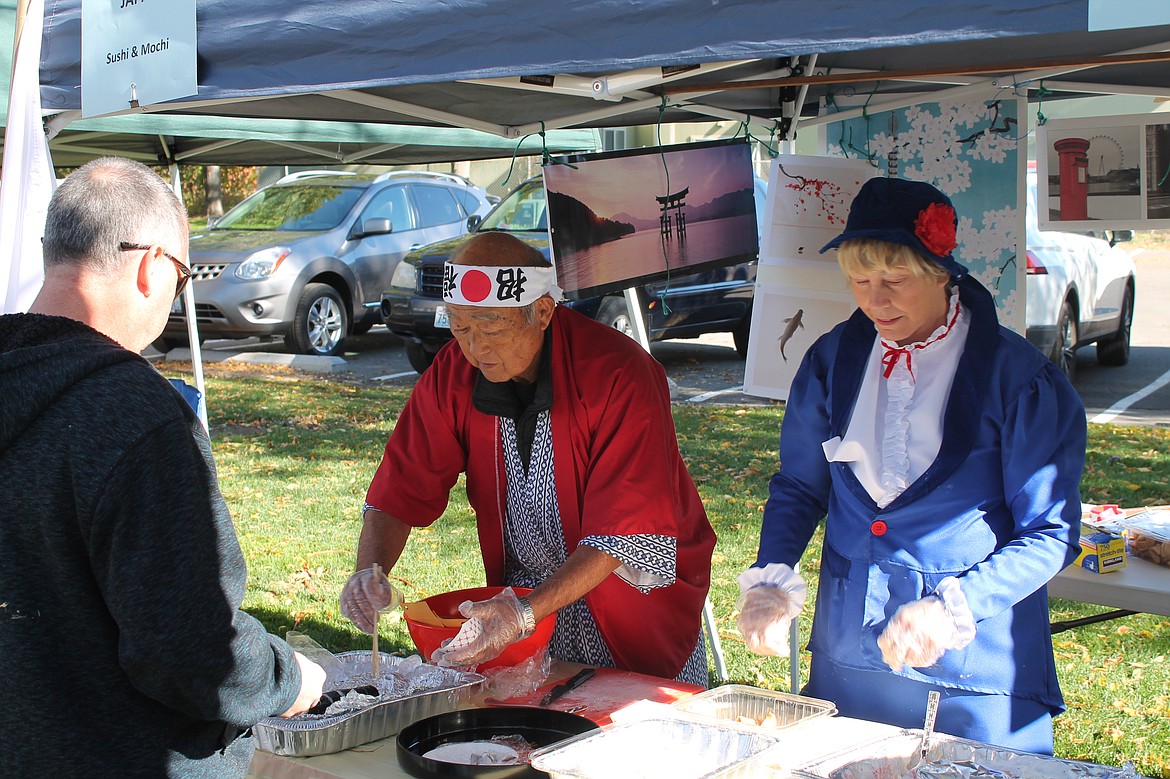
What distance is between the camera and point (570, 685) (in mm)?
2250

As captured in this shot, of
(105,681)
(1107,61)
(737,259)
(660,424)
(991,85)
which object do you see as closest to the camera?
(105,681)

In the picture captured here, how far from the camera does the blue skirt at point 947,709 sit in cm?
202

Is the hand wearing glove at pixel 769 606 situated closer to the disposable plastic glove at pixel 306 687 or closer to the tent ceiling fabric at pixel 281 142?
the disposable plastic glove at pixel 306 687

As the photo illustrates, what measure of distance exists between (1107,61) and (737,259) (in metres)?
1.12

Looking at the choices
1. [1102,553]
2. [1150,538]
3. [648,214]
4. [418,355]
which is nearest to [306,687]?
[648,214]

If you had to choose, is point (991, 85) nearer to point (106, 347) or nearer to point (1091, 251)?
point (106, 347)

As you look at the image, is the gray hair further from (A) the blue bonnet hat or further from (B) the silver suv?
(B) the silver suv

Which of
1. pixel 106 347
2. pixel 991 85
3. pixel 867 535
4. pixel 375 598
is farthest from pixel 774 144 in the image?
pixel 106 347

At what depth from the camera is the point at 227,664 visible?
1.44m

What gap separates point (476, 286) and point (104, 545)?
116 cm

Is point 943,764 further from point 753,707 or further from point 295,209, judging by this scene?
point 295,209

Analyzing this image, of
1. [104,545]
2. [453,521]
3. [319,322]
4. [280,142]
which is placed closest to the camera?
[104,545]

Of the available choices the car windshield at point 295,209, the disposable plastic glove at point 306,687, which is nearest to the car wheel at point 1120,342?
the car windshield at point 295,209

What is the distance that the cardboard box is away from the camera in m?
2.66
